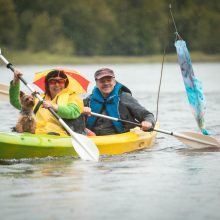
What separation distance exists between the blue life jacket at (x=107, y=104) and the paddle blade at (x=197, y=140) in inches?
37.7

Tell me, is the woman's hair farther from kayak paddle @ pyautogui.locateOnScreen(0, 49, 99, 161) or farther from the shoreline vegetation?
the shoreline vegetation

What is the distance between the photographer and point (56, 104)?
32.2 ft

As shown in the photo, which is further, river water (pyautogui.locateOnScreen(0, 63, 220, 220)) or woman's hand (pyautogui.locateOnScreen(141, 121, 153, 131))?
woman's hand (pyautogui.locateOnScreen(141, 121, 153, 131))

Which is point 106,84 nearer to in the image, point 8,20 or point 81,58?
point 81,58

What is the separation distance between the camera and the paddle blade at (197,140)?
1124 centimetres

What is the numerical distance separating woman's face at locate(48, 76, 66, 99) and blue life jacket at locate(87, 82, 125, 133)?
2.68ft

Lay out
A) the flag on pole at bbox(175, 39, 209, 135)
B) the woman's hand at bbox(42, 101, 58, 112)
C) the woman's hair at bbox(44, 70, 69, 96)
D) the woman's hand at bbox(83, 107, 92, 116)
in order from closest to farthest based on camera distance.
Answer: the woman's hand at bbox(42, 101, 58, 112) → the woman's hair at bbox(44, 70, 69, 96) → the woman's hand at bbox(83, 107, 92, 116) → the flag on pole at bbox(175, 39, 209, 135)

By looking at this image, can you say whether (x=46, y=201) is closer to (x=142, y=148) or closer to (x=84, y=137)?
(x=84, y=137)

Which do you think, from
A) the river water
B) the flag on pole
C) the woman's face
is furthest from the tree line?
the river water

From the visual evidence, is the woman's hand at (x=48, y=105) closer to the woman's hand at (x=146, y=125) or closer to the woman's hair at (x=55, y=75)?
the woman's hair at (x=55, y=75)

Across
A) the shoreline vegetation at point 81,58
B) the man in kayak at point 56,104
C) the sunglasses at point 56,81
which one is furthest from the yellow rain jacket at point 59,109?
the shoreline vegetation at point 81,58

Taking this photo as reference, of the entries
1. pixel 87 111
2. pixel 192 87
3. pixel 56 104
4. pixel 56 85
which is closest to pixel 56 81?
pixel 56 85

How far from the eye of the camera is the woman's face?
991 centimetres

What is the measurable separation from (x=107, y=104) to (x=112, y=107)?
0.08m
